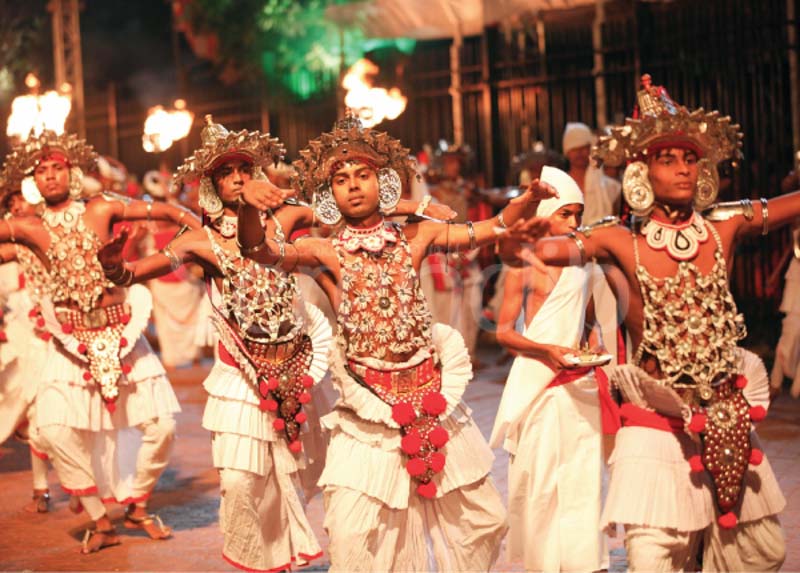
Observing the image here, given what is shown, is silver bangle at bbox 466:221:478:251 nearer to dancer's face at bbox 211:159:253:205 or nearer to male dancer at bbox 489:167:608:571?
male dancer at bbox 489:167:608:571

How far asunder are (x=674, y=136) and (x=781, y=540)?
1.72 m

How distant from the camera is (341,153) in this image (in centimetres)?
566

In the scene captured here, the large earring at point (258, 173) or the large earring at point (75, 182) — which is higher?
the large earring at point (75, 182)

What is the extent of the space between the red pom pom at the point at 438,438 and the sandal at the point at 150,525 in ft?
9.86

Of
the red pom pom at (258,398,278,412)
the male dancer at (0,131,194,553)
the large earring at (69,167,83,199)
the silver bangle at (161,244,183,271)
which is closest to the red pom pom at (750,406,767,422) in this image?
the red pom pom at (258,398,278,412)

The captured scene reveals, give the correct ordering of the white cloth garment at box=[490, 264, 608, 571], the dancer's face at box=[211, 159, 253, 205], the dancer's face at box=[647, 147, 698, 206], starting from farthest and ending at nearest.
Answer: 1. the dancer's face at box=[211, 159, 253, 205]
2. the white cloth garment at box=[490, 264, 608, 571]
3. the dancer's face at box=[647, 147, 698, 206]

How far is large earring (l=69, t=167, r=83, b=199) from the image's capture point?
802cm

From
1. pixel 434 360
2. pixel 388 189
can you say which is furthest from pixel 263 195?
pixel 434 360

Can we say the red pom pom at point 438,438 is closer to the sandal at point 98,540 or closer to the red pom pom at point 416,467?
the red pom pom at point 416,467

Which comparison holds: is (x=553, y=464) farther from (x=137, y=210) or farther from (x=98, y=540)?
(x=137, y=210)

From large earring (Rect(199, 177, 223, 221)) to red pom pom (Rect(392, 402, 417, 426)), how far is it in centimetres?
169

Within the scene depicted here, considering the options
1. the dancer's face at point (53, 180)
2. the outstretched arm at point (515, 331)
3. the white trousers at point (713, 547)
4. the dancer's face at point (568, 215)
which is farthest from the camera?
the dancer's face at point (53, 180)

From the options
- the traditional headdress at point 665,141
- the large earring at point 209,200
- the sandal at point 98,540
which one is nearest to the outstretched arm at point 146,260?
the large earring at point 209,200

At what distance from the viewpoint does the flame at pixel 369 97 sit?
29.2 ft
